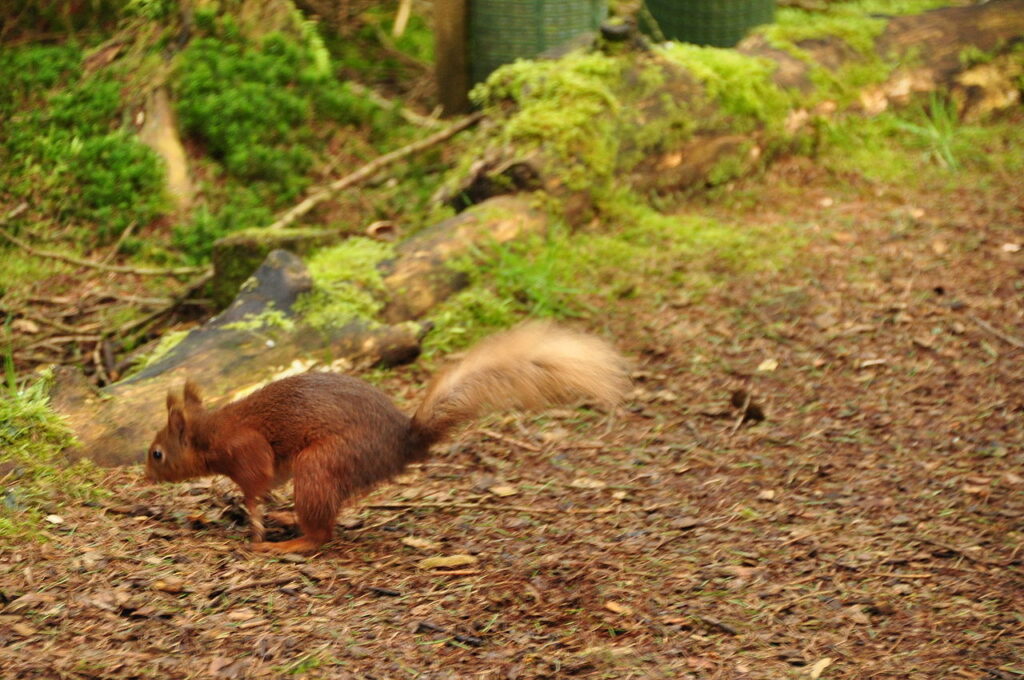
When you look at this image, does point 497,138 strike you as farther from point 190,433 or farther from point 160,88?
point 190,433

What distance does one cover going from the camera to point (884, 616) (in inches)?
145

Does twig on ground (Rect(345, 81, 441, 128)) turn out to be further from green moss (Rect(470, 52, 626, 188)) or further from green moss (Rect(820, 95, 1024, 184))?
green moss (Rect(820, 95, 1024, 184))

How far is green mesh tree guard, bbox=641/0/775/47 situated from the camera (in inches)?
373

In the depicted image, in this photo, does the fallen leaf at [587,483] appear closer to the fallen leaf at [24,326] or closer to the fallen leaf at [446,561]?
the fallen leaf at [446,561]

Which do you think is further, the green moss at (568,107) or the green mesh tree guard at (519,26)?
the green mesh tree guard at (519,26)

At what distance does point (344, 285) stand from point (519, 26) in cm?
398

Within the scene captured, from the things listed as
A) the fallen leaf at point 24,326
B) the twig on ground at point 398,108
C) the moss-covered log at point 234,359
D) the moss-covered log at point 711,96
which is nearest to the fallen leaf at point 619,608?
the moss-covered log at point 234,359

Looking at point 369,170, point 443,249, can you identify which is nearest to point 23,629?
point 443,249

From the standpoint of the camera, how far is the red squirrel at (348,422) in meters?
3.98

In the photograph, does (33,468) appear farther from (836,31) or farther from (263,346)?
(836,31)

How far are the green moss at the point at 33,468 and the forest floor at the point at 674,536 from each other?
0.10m

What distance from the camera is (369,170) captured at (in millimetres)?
8320

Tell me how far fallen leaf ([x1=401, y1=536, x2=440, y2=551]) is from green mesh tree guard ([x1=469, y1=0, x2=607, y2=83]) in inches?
226

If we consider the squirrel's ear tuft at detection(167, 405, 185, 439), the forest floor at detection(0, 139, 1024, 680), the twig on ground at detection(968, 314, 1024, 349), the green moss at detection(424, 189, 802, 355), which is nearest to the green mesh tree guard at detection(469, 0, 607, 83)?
the green moss at detection(424, 189, 802, 355)
